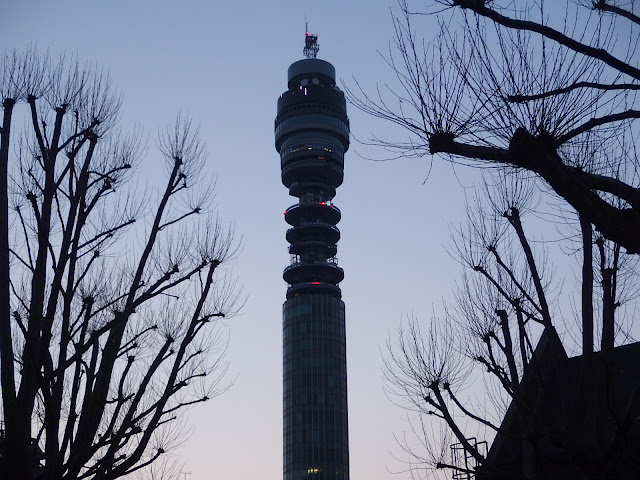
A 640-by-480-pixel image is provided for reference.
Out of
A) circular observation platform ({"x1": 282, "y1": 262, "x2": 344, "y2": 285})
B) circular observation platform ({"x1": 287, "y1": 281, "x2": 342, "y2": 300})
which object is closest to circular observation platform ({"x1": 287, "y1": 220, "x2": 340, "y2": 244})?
circular observation platform ({"x1": 282, "y1": 262, "x2": 344, "y2": 285})

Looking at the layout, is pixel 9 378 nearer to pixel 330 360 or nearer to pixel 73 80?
pixel 73 80

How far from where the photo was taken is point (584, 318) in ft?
34.7

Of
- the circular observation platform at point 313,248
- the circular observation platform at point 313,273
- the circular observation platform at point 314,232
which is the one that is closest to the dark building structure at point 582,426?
the circular observation platform at point 314,232

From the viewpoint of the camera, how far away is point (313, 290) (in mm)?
126125

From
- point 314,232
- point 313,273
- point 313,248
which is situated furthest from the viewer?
point 313,273

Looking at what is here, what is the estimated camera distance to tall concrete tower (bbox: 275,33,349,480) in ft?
402

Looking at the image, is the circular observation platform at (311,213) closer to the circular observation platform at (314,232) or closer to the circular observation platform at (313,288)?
the circular observation platform at (314,232)

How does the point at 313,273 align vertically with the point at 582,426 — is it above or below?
above

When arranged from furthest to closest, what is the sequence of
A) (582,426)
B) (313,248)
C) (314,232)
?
(313,248), (314,232), (582,426)

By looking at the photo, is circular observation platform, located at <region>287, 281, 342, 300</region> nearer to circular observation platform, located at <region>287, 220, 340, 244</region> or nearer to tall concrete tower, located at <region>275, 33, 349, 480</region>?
tall concrete tower, located at <region>275, 33, 349, 480</region>

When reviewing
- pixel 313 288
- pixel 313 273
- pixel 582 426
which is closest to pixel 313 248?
pixel 313 273

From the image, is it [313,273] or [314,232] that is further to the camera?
[313,273]

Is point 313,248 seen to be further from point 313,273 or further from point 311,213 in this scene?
point 311,213

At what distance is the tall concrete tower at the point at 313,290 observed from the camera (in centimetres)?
12262
